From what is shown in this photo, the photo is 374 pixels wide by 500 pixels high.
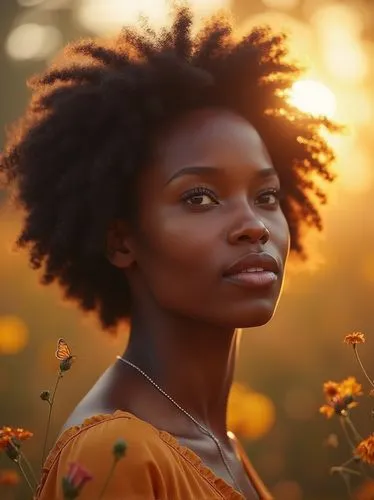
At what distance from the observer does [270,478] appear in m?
3.70

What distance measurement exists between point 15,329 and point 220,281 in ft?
6.08

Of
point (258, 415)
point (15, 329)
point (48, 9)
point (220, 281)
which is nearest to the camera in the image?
point (220, 281)

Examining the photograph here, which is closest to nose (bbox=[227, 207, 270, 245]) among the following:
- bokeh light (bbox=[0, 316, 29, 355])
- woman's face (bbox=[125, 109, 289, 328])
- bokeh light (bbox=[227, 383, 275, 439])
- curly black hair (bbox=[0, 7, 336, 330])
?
woman's face (bbox=[125, 109, 289, 328])

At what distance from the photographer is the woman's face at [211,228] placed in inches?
89.7

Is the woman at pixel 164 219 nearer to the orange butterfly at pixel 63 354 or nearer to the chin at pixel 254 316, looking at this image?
the chin at pixel 254 316

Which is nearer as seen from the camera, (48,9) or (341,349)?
(341,349)

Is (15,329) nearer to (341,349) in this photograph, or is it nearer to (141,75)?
(341,349)

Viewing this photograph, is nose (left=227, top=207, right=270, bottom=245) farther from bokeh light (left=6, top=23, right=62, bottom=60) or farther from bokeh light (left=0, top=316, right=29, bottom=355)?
bokeh light (left=6, top=23, right=62, bottom=60)

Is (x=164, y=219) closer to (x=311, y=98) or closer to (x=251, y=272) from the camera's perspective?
(x=251, y=272)

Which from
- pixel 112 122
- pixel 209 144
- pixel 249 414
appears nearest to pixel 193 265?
pixel 209 144

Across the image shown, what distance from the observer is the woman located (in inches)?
89.4

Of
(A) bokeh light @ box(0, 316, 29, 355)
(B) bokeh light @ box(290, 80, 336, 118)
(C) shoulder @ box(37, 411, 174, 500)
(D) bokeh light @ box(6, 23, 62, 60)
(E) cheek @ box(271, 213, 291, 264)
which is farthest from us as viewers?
(D) bokeh light @ box(6, 23, 62, 60)

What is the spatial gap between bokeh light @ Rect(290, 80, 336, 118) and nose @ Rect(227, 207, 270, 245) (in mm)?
563

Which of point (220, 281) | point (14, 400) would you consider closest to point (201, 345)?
point (220, 281)
